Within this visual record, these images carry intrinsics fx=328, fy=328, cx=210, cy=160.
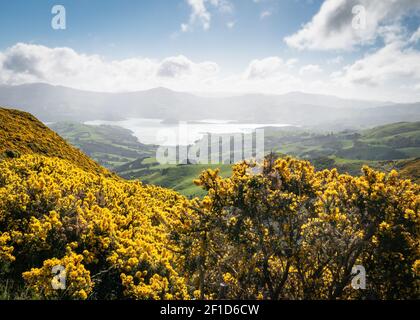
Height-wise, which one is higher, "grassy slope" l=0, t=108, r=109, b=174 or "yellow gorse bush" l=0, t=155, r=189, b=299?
"grassy slope" l=0, t=108, r=109, b=174

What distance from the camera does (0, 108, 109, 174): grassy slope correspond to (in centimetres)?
3420

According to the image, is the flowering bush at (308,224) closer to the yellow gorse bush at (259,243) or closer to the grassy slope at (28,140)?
the yellow gorse bush at (259,243)

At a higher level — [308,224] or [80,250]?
[308,224]

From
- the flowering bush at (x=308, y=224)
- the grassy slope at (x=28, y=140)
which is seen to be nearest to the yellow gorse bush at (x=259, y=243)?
the flowering bush at (x=308, y=224)

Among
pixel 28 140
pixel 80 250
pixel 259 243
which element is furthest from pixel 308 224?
pixel 28 140

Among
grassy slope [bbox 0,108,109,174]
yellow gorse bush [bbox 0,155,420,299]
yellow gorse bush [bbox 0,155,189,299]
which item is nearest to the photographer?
yellow gorse bush [bbox 0,155,189,299]

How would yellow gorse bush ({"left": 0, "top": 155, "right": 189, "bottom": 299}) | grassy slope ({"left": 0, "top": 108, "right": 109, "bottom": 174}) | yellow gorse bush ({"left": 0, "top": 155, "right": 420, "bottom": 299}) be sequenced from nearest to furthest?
1. yellow gorse bush ({"left": 0, "top": 155, "right": 189, "bottom": 299})
2. yellow gorse bush ({"left": 0, "top": 155, "right": 420, "bottom": 299})
3. grassy slope ({"left": 0, "top": 108, "right": 109, "bottom": 174})

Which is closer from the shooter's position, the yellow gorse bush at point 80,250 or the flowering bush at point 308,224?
the yellow gorse bush at point 80,250

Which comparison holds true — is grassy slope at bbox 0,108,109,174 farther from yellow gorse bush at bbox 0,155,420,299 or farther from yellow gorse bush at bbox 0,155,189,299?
yellow gorse bush at bbox 0,155,420,299

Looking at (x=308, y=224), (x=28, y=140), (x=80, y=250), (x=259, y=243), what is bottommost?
(x=80, y=250)

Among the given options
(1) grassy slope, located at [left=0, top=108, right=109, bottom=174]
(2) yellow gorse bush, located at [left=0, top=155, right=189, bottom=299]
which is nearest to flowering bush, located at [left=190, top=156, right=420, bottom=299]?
(2) yellow gorse bush, located at [left=0, top=155, right=189, bottom=299]

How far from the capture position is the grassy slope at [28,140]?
34197 mm

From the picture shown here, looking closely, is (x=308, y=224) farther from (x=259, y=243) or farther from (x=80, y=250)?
(x=80, y=250)

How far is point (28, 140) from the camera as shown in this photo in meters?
38.0
